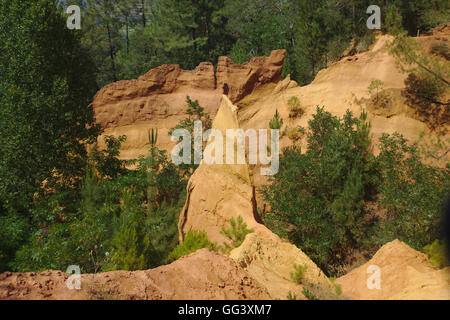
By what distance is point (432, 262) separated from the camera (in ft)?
20.8

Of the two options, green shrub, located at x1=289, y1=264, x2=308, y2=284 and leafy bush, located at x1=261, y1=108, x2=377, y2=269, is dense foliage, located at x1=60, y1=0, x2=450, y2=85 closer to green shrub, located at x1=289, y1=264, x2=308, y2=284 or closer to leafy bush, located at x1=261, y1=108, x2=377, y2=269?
leafy bush, located at x1=261, y1=108, x2=377, y2=269

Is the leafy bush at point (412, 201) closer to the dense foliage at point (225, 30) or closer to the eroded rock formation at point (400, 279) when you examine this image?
the eroded rock formation at point (400, 279)

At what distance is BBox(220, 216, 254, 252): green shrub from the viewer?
8.09 m

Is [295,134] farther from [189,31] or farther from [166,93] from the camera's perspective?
[189,31]

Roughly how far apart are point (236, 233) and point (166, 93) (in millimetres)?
18178

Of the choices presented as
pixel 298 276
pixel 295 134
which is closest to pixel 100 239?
pixel 298 276

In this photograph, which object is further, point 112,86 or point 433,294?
point 112,86

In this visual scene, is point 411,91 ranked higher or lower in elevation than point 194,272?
higher

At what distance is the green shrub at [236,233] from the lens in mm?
8086

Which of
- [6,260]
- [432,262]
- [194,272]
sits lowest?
[6,260]

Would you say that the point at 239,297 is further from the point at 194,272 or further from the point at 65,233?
the point at 65,233
